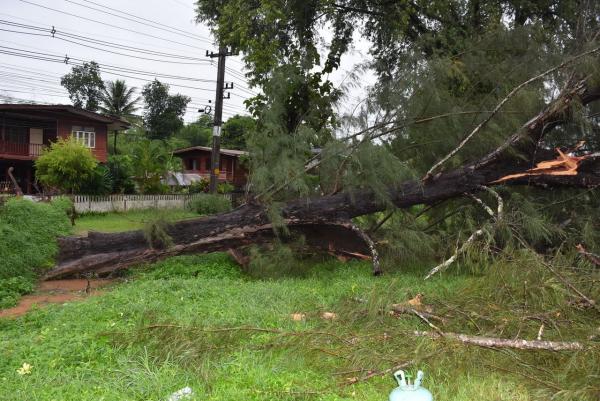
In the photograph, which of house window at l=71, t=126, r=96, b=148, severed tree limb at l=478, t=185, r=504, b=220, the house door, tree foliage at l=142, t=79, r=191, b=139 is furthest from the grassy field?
tree foliage at l=142, t=79, r=191, b=139

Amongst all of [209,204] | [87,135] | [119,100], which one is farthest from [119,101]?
[209,204]

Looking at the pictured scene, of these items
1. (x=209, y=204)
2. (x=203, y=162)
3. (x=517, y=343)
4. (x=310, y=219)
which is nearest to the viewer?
(x=517, y=343)

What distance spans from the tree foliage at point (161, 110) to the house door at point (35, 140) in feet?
55.4

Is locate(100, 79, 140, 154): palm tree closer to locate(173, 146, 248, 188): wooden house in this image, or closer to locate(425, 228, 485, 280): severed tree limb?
locate(173, 146, 248, 188): wooden house

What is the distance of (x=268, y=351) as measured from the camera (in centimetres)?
335

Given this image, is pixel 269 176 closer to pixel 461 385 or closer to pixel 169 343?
pixel 169 343

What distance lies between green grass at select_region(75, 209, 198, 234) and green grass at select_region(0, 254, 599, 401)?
2.21m

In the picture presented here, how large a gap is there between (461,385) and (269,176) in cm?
436

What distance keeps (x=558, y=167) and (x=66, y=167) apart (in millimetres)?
14020

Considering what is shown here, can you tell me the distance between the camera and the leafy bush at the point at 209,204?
306 inches

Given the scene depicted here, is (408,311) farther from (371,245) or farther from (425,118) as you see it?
(425,118)

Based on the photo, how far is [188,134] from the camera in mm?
43156

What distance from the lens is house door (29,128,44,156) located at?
67.7 ft

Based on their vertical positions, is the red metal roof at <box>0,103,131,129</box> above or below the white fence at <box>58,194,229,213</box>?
above
